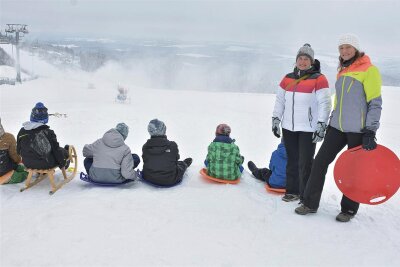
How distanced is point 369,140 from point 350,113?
0.35 metres

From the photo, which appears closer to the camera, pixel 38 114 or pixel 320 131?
pixel 320 131

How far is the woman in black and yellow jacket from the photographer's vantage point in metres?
3.69

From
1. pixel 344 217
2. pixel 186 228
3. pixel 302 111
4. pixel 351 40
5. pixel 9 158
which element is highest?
pixel 351 40

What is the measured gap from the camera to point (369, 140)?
3670mm

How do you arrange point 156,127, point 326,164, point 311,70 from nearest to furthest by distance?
point 326,164 → point 311,70 → point 156,127

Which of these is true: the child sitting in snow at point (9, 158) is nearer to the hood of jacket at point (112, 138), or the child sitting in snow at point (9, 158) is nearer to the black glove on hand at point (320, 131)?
the hood of jacket at point (112, 138)

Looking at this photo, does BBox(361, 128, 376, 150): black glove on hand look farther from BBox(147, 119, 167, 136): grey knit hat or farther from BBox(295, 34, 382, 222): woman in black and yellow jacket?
BBox(147, 119, 167, 136): grey knit hat

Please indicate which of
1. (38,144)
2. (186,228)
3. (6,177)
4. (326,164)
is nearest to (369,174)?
(326,164)

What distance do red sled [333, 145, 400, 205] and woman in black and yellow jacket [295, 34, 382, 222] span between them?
120 millimetres

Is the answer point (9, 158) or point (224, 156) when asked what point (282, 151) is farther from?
point (9, 158)

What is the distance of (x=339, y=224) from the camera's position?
404 cm

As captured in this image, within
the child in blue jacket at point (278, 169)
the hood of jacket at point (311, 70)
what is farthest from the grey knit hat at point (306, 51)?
the child in blue jacket at point (278, 169)

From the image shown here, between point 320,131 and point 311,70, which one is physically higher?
point 311,70

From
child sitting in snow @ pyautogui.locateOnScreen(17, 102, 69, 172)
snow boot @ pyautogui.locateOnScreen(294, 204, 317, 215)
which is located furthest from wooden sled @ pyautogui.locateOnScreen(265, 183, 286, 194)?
child sitting in snow @ pyautogui.locateOnScreen(17, 102, 69, 172)
